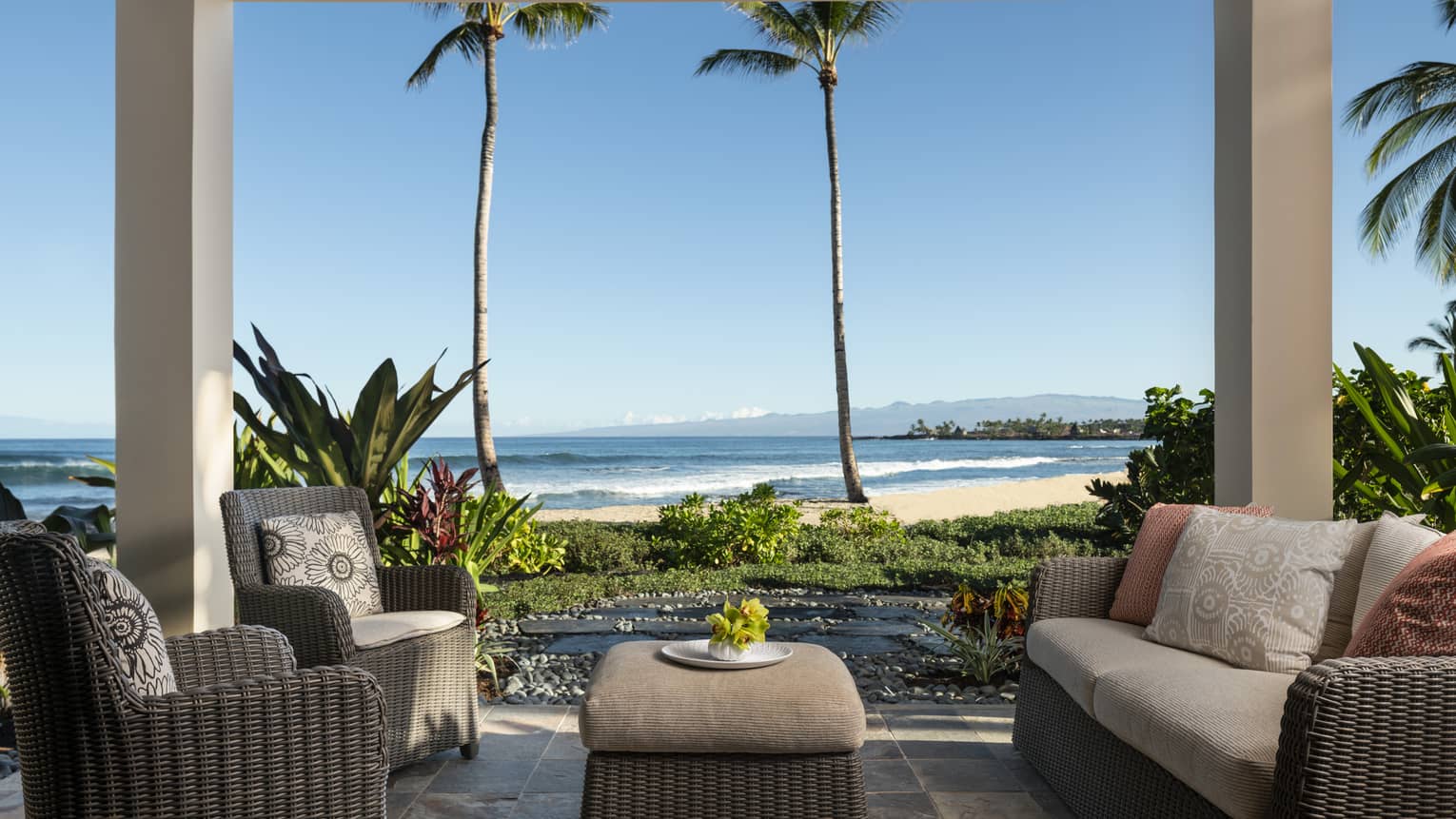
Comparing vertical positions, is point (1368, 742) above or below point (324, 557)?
below

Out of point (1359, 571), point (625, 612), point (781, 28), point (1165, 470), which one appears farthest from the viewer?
point (781, 28)

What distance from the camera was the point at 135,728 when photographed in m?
1.53

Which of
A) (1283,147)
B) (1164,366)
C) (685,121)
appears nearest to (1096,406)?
(1164,366)

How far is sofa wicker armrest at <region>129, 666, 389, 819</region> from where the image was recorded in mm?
1539

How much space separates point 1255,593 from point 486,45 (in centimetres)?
1045

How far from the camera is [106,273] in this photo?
16.9m

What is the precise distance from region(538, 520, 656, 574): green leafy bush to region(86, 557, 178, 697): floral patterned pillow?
20.7 feet

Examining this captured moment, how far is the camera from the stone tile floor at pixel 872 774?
2559 mm

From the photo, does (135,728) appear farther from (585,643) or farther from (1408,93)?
(1408,93)

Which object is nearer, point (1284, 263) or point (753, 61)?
point (1284, 263)

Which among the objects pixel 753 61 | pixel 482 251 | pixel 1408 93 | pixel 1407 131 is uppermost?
pixel 753 61

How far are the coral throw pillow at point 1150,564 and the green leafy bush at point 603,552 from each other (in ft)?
18.8

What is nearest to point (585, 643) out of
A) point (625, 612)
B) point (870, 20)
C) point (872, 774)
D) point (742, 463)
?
point (625, 612)

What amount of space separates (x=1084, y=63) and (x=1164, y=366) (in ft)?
25.4
